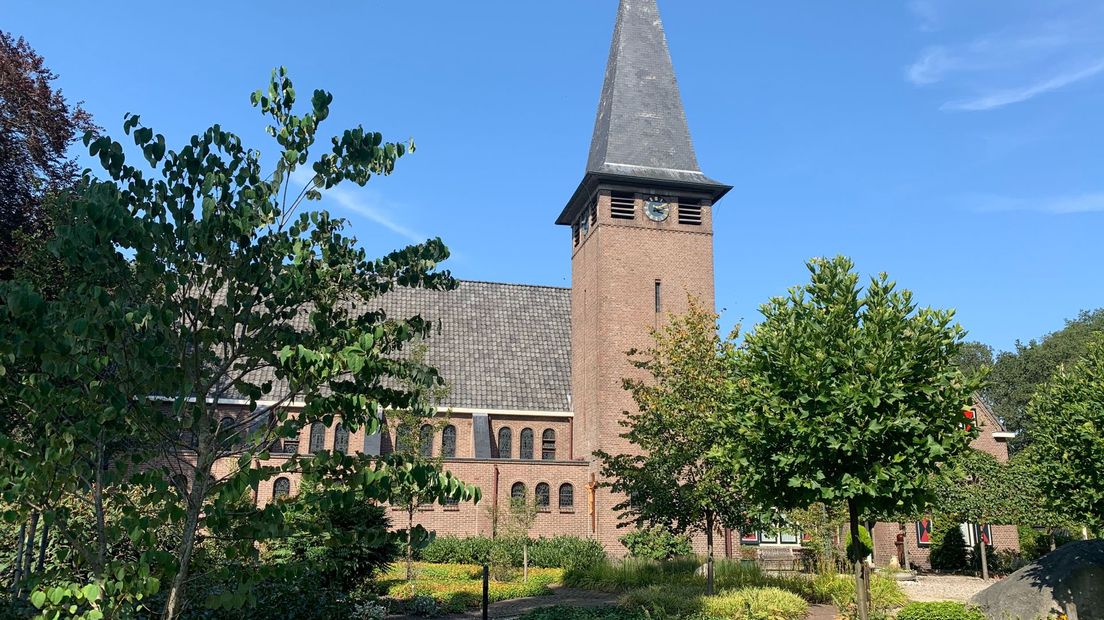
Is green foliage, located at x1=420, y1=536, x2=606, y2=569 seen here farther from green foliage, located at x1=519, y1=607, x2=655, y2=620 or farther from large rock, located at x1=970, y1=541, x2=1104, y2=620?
large rock, located at x1=970, y1=541, x2=1104, y2=620

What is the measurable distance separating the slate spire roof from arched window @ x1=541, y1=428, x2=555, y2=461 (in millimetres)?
11991

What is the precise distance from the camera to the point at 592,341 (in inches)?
1303

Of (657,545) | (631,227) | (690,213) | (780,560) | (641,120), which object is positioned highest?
(641,120)

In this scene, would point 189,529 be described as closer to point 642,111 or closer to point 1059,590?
point 1059,590

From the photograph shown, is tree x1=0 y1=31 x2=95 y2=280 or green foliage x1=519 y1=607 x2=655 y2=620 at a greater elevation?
tree x1=0 y1=31 x2=95 y2=280

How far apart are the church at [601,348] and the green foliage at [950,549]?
45.6 inches

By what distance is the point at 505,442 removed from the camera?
35.4 metres

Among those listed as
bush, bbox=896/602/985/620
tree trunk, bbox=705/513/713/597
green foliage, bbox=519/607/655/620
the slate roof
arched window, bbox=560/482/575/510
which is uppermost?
the slate roof

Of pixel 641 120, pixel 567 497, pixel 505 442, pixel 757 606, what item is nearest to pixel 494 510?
pixel 567 497

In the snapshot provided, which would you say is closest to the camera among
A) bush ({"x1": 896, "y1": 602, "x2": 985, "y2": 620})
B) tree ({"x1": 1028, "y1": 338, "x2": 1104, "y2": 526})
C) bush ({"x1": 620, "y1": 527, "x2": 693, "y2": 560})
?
tree ({"x1": 1028, "y1": 338, "x2": 1104, "y2": 526})

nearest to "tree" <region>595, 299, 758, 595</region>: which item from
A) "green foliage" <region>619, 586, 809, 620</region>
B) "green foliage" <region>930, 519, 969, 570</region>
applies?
"green foliage" <region>619, 586, 809, 620</region>

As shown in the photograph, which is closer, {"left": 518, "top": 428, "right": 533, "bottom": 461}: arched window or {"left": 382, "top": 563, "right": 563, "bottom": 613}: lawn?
{"left": 382, "top": 563, "right": 563, "bottom": 613}: lawn

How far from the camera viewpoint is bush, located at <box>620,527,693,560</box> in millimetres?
28109

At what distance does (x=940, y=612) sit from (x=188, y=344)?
14449mm
